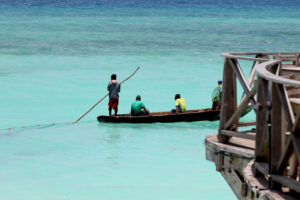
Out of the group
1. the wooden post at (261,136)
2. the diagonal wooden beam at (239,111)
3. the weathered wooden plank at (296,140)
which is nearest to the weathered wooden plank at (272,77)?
the wooden post at (261,136)

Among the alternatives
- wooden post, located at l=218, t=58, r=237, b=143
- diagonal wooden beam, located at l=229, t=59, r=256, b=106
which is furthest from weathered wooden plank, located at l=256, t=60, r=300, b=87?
wooden post, located at l=218, t=58, r=237, b=143

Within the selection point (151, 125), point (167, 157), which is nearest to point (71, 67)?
point (151, 125)

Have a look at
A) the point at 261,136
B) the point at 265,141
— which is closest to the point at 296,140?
the point at 265,141

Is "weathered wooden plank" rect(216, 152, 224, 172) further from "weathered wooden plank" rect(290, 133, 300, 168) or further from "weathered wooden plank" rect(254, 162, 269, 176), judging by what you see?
"weathered wooden plank" rect(290, 133, 300, 168)

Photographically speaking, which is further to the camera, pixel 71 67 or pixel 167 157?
pixel 71 67

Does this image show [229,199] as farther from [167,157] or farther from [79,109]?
[79,109]

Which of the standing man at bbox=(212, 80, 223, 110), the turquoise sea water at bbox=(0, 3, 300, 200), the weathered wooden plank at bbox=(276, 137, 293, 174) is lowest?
the turquoise sea water at bbox=(0, 3, 300, 200)

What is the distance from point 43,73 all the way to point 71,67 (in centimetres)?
337

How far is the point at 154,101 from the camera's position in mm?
27281

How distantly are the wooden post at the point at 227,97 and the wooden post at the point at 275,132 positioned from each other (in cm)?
240

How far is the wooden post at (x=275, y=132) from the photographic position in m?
5.12

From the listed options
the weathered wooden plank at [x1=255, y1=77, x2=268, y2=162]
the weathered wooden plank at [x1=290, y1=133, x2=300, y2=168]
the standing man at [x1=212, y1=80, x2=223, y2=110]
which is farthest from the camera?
the standing man at [x1=212, y1=80, x2=223, y2=110]

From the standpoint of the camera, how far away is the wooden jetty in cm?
494

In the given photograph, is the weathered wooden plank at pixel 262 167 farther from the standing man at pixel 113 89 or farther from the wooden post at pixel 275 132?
the standing man at pixel 113 89
